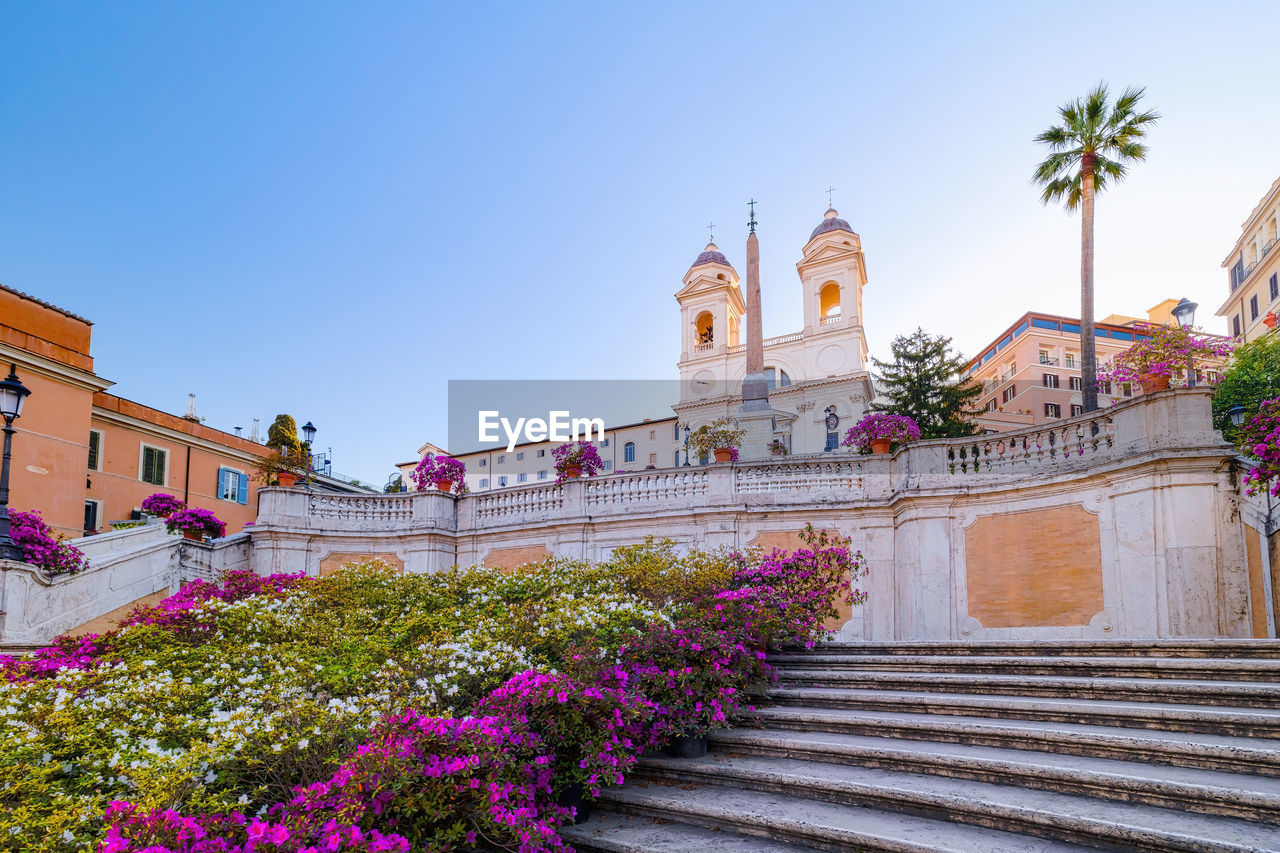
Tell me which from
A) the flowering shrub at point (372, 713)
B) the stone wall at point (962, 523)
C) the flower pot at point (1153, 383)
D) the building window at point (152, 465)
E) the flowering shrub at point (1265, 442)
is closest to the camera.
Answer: the flowering shrub at point (372, 713)

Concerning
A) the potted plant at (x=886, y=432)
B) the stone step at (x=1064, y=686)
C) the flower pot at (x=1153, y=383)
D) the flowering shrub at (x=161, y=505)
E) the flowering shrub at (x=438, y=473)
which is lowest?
the stone step at (x=1064, y=686)

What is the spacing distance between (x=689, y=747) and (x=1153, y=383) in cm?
923

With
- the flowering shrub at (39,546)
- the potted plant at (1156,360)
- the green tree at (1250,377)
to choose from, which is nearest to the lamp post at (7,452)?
the flowering shrub at (39,546)

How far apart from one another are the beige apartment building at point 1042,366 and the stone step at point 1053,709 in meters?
62.9

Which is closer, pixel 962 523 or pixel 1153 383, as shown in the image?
pixel 1153 383

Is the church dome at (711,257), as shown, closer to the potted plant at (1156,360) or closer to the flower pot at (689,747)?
the potted plant at (1156,360)

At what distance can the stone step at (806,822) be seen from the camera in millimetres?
3881

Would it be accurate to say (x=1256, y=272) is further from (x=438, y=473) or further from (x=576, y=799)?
(x=576, y=799)

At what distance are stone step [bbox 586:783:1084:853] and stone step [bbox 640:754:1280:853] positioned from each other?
6 centimetres

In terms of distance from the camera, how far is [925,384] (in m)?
39.0

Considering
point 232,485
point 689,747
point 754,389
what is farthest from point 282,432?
point 689,747

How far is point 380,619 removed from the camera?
8242mm

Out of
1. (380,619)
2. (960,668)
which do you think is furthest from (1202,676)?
(380,619)

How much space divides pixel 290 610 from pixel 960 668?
724 centimetres
